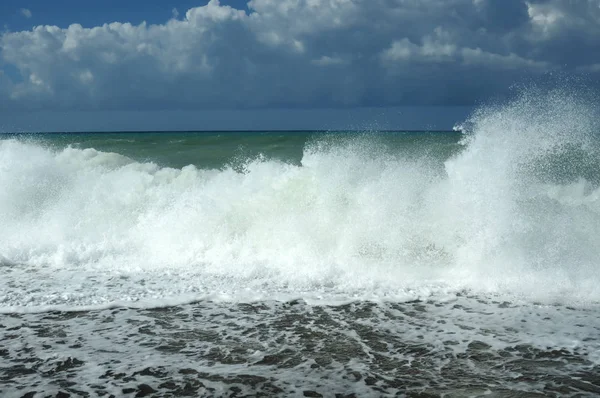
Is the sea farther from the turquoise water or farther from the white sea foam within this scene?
the turquoise water

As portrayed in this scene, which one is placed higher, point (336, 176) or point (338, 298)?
point (336, 176)

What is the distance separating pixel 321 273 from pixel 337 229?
149cm

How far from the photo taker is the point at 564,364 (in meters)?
5.04

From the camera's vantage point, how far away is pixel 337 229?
9422 millimetres

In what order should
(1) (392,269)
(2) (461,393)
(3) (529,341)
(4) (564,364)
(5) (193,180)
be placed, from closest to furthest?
1. (2) (461,393)
2. (4) (564,364)
3. (3) (529,341)
4. (1) (392,269)
5. (5) (193,180)

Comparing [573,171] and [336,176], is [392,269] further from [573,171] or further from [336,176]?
[573,171]

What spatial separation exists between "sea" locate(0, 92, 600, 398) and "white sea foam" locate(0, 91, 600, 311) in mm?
39

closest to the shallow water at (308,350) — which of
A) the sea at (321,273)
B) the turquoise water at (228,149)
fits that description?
the sea at (321,273)

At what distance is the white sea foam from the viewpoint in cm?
762

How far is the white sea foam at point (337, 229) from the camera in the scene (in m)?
7.62

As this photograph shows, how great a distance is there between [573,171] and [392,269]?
7217 mm

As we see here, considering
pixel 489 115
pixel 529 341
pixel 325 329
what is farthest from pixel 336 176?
pixel 529 341

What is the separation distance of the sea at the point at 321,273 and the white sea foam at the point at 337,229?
4cm

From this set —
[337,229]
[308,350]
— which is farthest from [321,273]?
[308,350]
